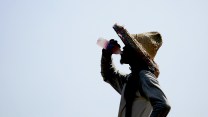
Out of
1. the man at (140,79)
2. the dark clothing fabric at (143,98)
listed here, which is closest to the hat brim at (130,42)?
the man at (140,79)

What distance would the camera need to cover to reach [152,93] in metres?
4.68

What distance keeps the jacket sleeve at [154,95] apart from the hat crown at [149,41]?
0.57 metres

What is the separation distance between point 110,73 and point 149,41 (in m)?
0.76

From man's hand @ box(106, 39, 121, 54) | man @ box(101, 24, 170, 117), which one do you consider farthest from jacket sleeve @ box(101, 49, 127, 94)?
man's hand @ box(106, 39, 121, 54)

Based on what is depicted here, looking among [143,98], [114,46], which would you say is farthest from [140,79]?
[114,46]

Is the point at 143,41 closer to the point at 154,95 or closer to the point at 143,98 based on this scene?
the point at 143,98

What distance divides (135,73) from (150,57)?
312mm

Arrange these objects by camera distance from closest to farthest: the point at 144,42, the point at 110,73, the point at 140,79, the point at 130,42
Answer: the point at 140,79, the point at 130,42, the point at 144,42, the point at 110,73

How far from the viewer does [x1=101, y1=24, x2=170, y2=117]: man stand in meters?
4.66

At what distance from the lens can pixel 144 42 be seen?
5422 mm

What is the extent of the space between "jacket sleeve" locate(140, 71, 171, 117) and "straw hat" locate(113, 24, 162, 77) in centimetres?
33

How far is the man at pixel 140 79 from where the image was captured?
183 inches

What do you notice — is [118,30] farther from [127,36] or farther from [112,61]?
[112,61]

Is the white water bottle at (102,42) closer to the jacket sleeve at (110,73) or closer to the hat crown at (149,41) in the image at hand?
the jacket sleeve at (110,73)
